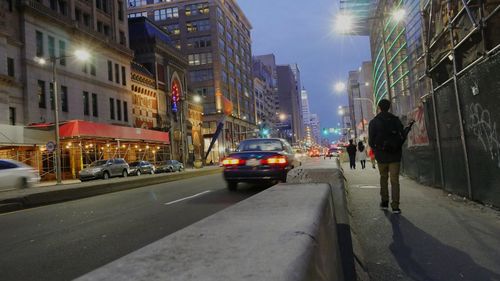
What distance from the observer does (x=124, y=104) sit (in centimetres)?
5144

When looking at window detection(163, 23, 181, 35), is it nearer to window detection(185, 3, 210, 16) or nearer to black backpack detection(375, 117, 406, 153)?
window detection(185, 3, 210, 16)

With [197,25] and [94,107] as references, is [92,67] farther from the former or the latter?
[197,25]

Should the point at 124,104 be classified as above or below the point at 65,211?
above

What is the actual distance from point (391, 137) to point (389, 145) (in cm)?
17

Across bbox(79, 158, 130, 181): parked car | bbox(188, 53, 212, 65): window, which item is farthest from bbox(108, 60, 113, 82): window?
bbox(188, 53, 212, 65): window

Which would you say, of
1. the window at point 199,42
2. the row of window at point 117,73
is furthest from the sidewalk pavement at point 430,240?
the window at point 199,42

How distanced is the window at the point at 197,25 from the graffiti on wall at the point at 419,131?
90.2m

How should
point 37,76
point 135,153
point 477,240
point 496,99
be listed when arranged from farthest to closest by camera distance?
point 135,153, point 37,76, point 496,99, point 477,240

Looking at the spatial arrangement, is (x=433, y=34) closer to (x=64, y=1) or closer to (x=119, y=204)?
(x=119, y=204)

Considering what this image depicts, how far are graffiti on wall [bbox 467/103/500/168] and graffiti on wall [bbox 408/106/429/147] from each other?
4.36 m

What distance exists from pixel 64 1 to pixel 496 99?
144 ft

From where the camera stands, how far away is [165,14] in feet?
342

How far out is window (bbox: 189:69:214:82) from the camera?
10019cm

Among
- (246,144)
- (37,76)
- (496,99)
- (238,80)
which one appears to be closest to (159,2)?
(238,80)
